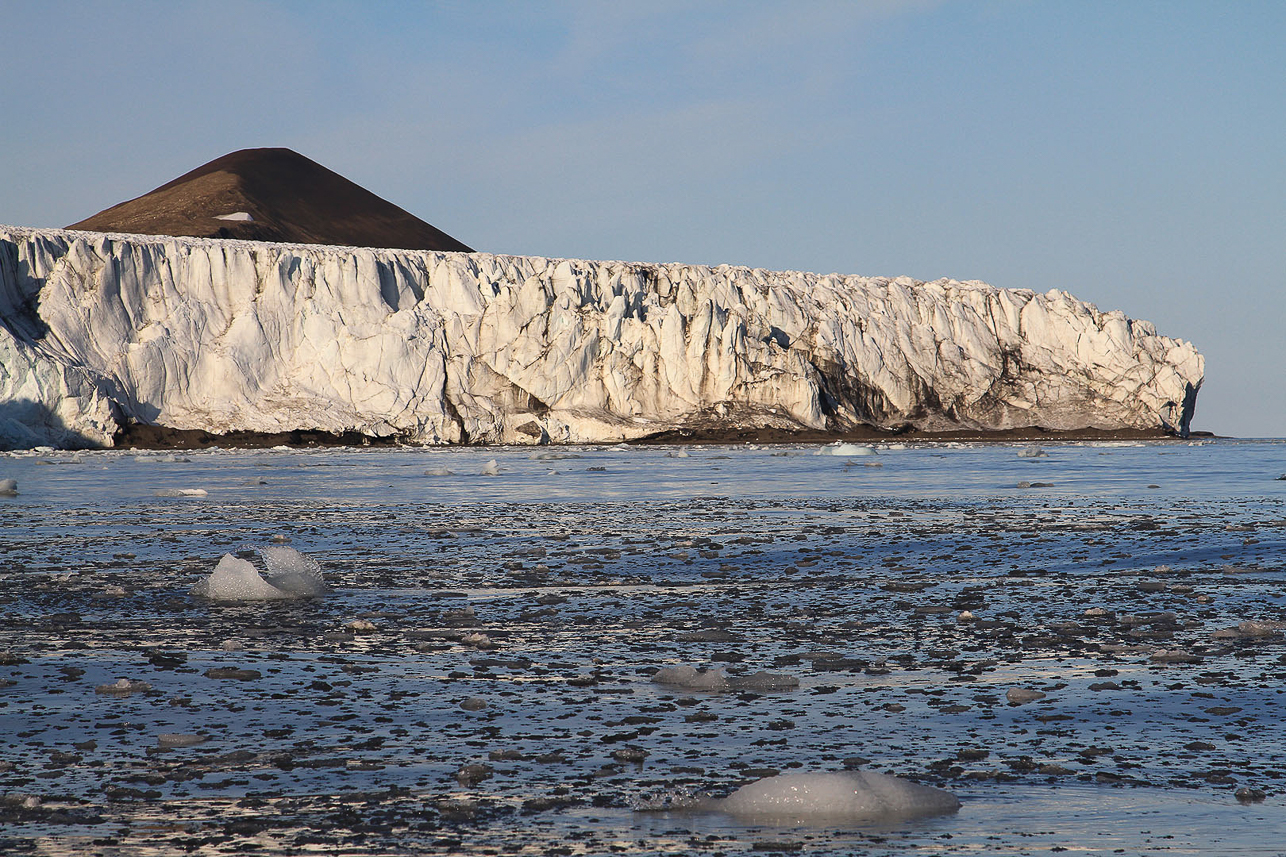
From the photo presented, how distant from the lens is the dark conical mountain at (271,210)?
229 ft

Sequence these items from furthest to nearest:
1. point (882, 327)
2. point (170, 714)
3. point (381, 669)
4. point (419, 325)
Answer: point (882, 327) → point (419, 325) → point (381, 669) → point (170, 714)

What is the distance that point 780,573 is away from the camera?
810 centimetres

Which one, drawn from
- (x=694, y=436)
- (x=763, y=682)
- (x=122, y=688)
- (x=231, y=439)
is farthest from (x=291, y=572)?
(x=694, y=436)

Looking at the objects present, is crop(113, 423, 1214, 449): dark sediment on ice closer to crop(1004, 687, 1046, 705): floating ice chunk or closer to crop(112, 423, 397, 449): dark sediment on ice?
crop(112, 423, 397, 449): dark sediment on ice

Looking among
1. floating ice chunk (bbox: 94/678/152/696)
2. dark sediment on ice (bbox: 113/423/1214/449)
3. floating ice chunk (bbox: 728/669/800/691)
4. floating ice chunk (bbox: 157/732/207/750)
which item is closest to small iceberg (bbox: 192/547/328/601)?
floating ice chunk (bbox: 94/678/152/696)

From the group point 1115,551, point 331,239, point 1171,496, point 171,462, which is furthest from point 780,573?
point 331,239

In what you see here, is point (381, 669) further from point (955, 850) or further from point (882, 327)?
point (882, 327)

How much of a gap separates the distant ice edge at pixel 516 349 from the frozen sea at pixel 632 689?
1068 inches

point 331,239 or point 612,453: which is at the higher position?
point 331,239

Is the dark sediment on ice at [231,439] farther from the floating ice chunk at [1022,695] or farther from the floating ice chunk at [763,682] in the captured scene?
the floating ice chunk at [1022,695]

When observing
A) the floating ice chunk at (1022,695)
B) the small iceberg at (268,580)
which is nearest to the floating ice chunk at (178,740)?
the floating ice chunk at (1022,695)

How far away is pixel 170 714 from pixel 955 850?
109 inches

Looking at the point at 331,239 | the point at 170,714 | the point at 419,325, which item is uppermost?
the point at 331,239

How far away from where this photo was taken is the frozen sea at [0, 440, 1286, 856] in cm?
305
